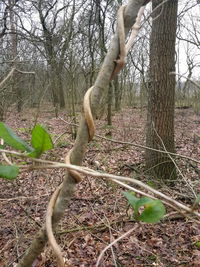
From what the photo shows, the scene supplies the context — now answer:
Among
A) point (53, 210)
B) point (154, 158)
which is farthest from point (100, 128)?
point (53, 210)

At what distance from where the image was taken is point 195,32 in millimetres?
18156

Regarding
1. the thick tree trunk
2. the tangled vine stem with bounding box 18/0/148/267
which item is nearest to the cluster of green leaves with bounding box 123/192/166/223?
the tangled vine stem with bounding box 18/0/148/267

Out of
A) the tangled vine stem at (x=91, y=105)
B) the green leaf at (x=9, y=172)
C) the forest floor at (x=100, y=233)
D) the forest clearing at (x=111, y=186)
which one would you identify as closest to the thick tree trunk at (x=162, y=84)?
the forest clearing at (x=111, y=186)

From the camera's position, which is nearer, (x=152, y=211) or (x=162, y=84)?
(x=152, y=211)

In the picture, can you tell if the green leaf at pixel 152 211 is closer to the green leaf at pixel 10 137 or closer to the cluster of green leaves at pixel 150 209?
the cluster of green leaves at pixel 150 209

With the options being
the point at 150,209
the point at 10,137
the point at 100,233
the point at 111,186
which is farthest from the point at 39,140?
the point at 111,186

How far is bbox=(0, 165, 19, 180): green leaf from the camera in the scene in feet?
1.57

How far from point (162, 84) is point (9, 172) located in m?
3.64

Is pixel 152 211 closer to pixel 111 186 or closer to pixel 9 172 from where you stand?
pixel 9 172

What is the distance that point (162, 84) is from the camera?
3859 millimetres

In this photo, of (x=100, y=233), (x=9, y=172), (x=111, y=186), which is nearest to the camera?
(x=9, y=172)

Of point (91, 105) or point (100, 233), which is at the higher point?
point (91, 105)

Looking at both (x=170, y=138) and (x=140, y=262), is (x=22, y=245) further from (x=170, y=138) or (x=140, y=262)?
(x=170, y=138)

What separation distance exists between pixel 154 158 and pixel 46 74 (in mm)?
6436
